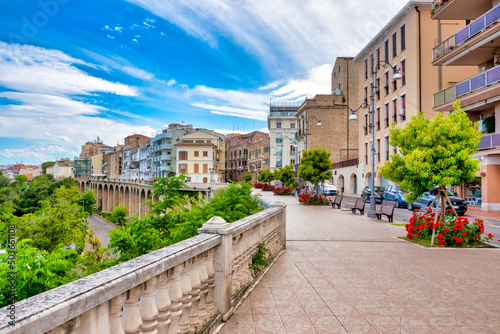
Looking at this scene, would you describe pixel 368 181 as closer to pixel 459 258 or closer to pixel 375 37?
pixel 375 37

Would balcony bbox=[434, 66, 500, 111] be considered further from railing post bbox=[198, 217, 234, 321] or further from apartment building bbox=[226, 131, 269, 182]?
apartment building bbox=[226, 131, 269, 182]

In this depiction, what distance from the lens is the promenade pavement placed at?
13.9ft

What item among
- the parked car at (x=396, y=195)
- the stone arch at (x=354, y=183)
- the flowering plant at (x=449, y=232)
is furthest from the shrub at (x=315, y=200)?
the stone arch at (x=354, y=183)

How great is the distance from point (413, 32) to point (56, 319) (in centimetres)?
3631

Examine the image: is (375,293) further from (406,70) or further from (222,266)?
(406,70)

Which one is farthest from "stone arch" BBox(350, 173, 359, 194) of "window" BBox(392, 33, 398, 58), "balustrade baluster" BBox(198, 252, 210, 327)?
"balustrade baluster" BBox(198, 252, 210, 327)

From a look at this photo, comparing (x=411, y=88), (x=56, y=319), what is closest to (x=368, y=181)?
(x=411, y=88)

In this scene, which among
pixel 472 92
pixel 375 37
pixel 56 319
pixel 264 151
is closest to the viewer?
pixel 56 319

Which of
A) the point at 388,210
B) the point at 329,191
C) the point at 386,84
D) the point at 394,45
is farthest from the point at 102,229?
the point at 388,210

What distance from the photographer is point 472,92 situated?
22.6 m

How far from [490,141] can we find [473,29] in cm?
682

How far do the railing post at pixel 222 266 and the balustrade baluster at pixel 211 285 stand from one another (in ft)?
0.15

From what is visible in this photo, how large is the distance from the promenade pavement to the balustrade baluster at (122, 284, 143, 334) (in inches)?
66.9

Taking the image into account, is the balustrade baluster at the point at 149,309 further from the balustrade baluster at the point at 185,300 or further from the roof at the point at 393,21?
the roof at the point at 393,21
